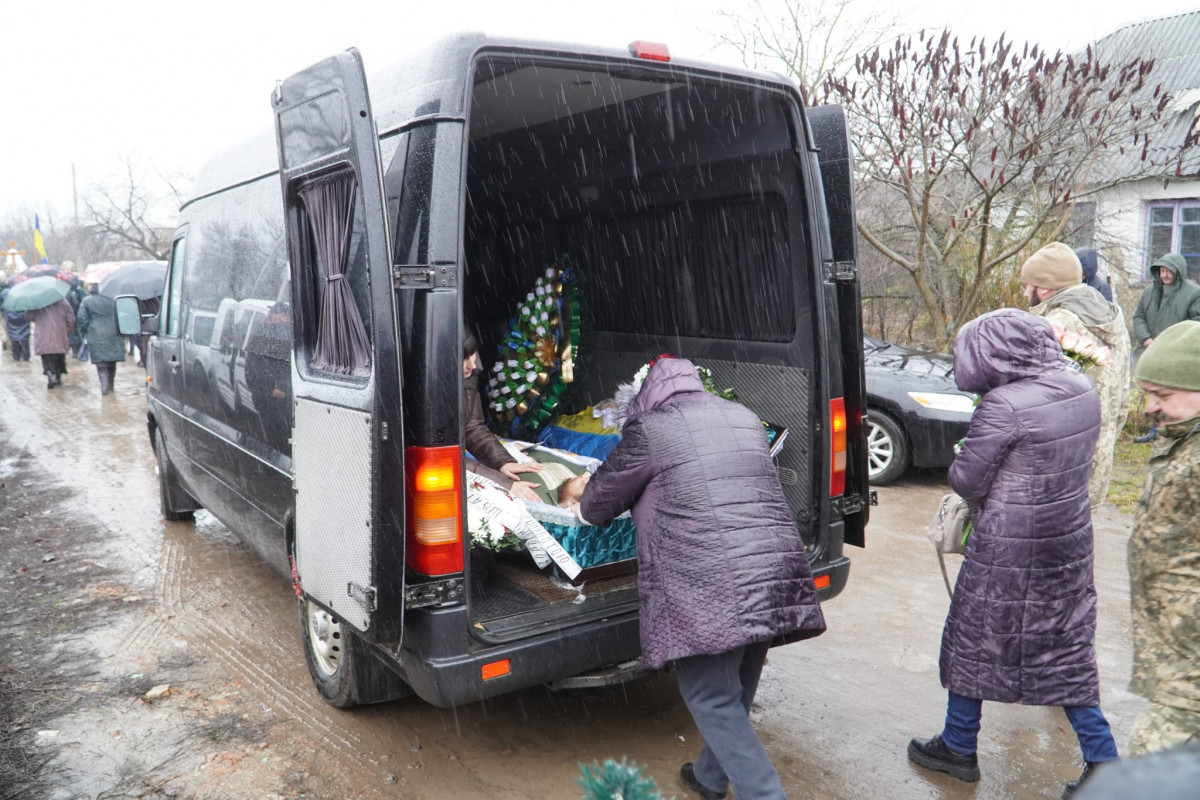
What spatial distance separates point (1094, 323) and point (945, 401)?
2.84 metres

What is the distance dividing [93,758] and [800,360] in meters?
3.30

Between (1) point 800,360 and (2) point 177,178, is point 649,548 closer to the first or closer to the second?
(1) point 800,360

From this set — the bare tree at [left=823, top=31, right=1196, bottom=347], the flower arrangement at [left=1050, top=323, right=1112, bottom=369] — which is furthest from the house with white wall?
the flower arrangement at [left=1050, top=323, right=1112, bottom=369]

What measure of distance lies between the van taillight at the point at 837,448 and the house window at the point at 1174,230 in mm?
16223

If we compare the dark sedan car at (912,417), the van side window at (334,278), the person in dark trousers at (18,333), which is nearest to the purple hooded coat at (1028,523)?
the van side window at (334,278)

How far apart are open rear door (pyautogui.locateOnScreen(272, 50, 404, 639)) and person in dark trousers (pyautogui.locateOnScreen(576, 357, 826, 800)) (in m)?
0.76

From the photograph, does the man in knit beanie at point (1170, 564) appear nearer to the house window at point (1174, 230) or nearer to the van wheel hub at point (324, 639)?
the van wheel hub at point (324, 639)

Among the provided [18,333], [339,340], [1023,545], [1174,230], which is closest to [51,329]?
[18,333]

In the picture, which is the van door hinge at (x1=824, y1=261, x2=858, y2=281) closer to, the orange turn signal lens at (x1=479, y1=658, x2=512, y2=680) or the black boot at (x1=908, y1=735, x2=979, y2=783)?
the black boot at (x1=908, y1=735, x2=979, y2=783)

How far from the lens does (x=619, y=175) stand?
5367 mm

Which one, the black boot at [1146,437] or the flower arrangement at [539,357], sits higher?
the flower arrangement at [539,357]

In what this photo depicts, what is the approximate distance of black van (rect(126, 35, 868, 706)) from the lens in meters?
2.77

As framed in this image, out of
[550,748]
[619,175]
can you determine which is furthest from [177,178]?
[550,748]

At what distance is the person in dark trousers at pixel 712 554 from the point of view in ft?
8.92
